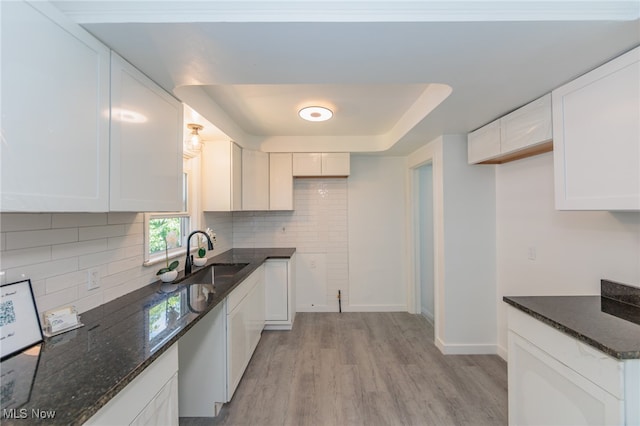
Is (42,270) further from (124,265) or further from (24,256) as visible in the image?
(124,265)

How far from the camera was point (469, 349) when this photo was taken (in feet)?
8.44

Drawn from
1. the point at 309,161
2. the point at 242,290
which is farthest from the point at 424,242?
the point at 242,290

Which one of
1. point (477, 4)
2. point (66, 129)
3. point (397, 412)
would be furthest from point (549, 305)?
point (66, 129)

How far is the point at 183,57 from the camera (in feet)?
4.12

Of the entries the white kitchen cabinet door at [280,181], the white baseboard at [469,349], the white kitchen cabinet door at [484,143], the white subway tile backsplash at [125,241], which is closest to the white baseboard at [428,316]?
the white baseboard at [469,349]

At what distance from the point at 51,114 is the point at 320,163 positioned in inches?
105

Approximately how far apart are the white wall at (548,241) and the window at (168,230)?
279cm

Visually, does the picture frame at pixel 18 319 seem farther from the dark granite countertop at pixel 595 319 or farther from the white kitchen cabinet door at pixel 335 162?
the white kitchen cabinet door at pixel 335 162

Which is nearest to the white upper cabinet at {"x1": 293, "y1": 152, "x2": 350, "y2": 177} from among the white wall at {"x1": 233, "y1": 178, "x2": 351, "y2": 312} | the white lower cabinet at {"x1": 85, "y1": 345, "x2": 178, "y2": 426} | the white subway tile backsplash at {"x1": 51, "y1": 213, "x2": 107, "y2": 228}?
the white wall at {"x1": 233, "y1": 178, "x2": 351, "y2": 312}

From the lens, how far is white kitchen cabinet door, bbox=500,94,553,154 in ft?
5.45

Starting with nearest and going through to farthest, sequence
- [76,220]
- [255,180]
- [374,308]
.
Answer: [76,220], [255,180], [374,308]

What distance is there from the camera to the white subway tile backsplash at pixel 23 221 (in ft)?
3.34

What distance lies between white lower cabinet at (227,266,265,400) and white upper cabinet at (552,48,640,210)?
231 centimetres

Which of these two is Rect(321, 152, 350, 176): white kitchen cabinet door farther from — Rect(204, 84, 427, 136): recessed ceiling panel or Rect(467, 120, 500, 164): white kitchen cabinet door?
Rect(467, 120, 500, 164): white kitchen cabinet door
